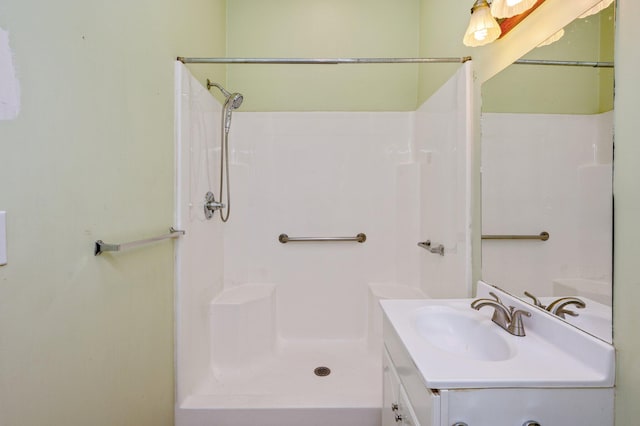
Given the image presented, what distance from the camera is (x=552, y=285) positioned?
37.3 inches

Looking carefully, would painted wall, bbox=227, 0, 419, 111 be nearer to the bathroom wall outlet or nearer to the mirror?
the mirror

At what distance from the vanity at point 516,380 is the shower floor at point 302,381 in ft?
2.24

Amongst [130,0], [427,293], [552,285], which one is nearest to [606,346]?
[552,285]

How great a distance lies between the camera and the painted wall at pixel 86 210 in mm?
678

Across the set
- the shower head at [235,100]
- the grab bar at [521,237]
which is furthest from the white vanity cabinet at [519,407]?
the shower head at [235,100]

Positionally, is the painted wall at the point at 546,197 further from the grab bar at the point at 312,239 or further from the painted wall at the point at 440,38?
the grab bar at the point at 312,239

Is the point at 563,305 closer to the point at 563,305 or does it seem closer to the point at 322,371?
the point at 563,305

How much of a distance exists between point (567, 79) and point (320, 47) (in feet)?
5.79

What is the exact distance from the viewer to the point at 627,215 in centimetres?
70

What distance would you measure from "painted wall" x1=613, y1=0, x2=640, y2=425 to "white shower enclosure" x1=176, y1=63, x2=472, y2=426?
79 centimetres

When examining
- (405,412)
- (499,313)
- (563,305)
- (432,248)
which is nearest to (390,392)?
(405,412)

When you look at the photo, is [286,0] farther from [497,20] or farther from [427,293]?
[427,293]

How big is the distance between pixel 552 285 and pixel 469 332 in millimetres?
318

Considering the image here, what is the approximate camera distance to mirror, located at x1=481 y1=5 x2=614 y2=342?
30.5 inches
